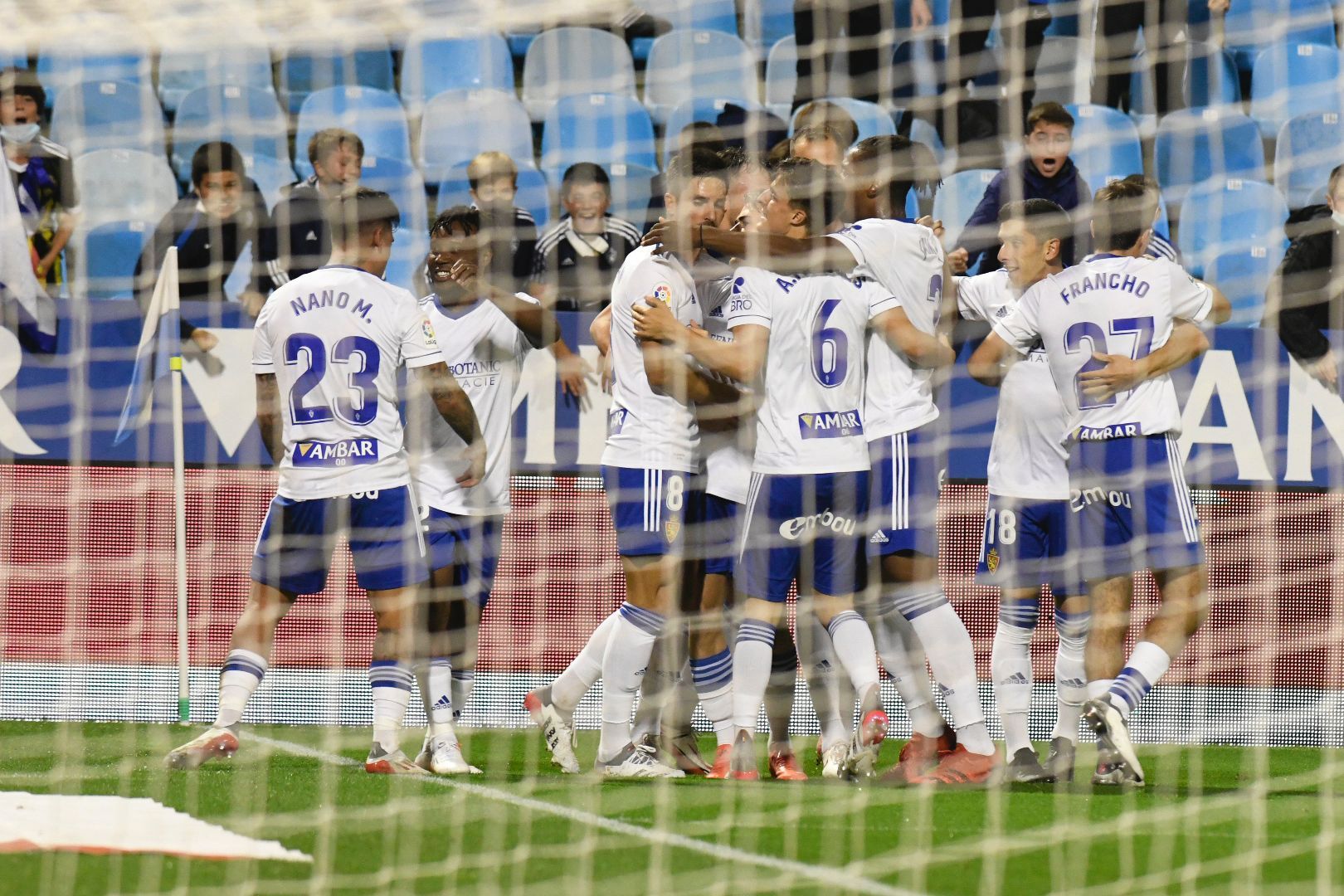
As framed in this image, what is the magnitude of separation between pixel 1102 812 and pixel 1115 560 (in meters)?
0.97

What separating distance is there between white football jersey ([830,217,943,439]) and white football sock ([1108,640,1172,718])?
3.24 feet

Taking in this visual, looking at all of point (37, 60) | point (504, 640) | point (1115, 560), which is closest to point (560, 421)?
point (504, 640)

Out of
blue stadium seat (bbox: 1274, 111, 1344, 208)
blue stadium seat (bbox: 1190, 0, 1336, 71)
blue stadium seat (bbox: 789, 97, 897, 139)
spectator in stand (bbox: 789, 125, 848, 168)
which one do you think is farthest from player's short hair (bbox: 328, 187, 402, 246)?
blue stadium seat (bbox: 1190, 0, 1336, 71)

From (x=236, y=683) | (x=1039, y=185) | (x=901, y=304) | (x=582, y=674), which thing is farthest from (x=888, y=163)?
(x=236, y=683)

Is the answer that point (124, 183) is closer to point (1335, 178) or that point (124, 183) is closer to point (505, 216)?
point (505, 216)

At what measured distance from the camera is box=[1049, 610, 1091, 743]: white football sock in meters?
5.91

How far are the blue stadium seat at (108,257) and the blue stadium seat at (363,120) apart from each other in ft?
3.83

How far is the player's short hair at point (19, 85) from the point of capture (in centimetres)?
777

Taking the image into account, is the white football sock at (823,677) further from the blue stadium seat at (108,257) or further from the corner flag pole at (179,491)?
the blue stadium seat at (108,257)

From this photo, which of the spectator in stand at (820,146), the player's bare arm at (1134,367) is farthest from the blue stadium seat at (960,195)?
the player's bare arm at (1134,367)

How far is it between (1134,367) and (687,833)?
209 centimetres

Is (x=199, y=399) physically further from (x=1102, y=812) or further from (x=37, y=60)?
(x=1102, y=812)

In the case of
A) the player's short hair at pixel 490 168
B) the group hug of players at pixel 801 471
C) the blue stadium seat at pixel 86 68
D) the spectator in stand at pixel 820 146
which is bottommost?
the group hug of players at pixel 801 471

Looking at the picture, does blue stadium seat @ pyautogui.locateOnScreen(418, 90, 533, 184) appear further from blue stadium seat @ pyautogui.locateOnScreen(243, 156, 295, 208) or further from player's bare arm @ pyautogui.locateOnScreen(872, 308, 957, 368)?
player's bare arm @ pyautogui.locateOnScreen(872, 308, 957, 368)
